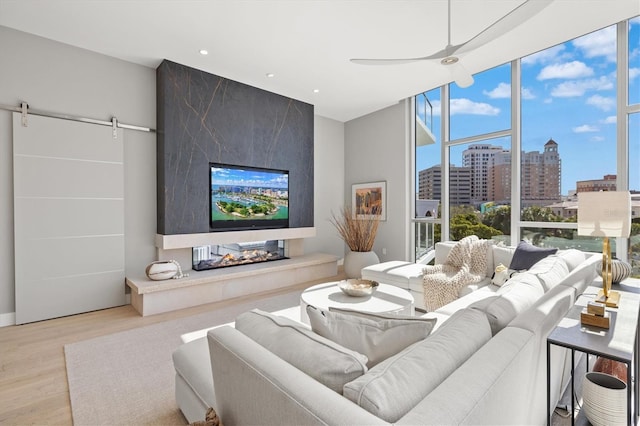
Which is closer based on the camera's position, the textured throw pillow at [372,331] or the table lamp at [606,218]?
the textured throw pillow at [372,331]

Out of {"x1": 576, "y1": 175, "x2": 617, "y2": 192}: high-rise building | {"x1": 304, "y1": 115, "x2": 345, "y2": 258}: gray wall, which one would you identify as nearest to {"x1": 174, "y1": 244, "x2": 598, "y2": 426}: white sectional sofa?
{"x1": 576, "y1": 175, "x2": 617, "y2": 192}: high-rise building

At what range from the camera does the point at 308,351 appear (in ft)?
Result: 3.13

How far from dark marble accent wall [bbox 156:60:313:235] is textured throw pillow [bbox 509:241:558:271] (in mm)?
3195

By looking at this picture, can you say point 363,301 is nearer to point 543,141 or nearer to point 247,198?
point 247,198

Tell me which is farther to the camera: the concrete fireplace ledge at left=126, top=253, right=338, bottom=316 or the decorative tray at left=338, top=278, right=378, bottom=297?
the concrete fireplace ledge at left=126, top=253, right=338, bottom=316

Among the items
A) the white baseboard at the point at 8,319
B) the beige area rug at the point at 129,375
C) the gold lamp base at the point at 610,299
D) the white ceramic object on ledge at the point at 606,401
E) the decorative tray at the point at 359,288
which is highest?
the gold lamp base at the point at 610,299

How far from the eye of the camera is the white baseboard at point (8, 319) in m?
3.04

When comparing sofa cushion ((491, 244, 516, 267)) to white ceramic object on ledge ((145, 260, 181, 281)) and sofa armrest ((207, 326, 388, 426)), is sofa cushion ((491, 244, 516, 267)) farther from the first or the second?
white ceramic object on ledge ((145, 260, 181, 281))

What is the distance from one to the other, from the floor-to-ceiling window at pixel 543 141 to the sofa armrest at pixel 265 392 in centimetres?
402

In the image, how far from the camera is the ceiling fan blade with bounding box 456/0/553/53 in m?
1.67

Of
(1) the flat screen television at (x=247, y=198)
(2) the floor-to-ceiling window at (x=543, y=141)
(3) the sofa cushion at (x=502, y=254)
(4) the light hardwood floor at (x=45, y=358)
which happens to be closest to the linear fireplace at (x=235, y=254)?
(1) the flat screen television at (x=247, y=198)

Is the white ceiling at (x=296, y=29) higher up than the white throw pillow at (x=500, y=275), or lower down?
higher up

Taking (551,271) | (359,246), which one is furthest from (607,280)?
(359,246)

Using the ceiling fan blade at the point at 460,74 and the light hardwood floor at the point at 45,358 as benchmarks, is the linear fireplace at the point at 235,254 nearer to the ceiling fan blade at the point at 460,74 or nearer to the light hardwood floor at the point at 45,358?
the light hardwood floor at the point at 45,358
